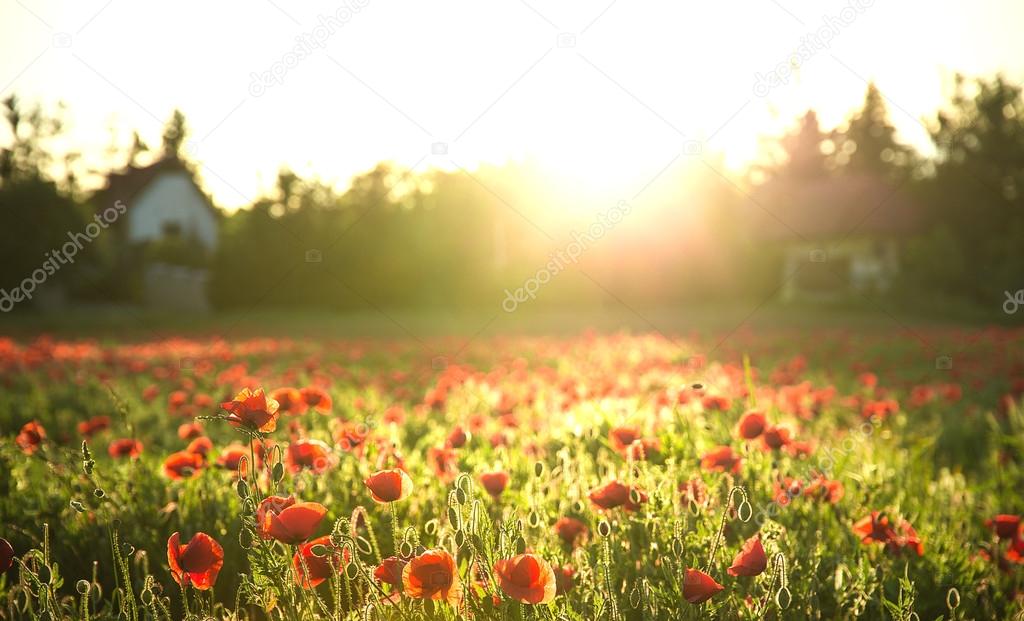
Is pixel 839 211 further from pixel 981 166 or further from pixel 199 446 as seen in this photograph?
pixel 199 446

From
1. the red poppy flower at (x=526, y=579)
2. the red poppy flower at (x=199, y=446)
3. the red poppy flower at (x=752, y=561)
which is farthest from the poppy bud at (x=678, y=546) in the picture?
the red poppy flower at (x=199, y=446)

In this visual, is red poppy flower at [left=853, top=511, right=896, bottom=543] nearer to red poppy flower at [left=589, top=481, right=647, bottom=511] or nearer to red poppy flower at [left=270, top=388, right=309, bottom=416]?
red poppy flower at [left=589, top=481, right=647, bottom=511]

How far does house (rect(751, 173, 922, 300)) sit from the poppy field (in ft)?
87.0

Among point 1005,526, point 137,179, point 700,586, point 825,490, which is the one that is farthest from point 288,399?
point 137,179

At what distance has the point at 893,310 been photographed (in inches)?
946

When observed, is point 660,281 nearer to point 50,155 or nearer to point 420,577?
point 50,155

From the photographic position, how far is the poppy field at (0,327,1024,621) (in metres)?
1.97

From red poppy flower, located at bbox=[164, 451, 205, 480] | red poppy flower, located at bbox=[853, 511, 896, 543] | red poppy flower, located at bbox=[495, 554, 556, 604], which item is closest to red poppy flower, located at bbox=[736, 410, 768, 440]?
red poppy flower, located at bbox=[853, 511, 896, 543]

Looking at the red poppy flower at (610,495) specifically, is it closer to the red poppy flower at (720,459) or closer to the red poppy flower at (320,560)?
the red poppy flower at (720,459)

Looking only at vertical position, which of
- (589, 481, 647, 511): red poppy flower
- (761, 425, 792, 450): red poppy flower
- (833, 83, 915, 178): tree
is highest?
(833, 83, 915, 178): tree

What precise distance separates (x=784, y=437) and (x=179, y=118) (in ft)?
101

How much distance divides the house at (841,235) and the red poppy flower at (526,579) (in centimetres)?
2920

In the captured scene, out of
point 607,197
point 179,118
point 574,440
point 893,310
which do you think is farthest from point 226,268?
point 574,440

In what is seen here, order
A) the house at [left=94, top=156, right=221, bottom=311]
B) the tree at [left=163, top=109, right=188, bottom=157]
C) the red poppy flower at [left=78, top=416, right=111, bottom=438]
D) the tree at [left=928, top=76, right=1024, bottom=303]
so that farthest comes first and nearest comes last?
the house at [left=94, top=156, right=221, bottom=311], the tree at [left=163, top=109, right=188, bottom=157], the tree at [left=928, top=76, right=1024, bottom=303], the red poppy flower at [left=78, top=416, right=111, bottom=438]
